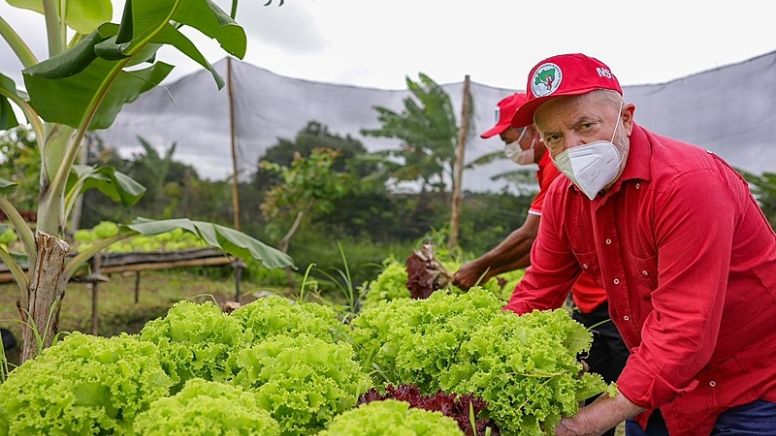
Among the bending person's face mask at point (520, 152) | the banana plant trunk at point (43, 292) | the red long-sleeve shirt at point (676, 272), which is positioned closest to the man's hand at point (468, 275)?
the bending person's face mask at point (520, 152)

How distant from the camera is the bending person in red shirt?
3.49m

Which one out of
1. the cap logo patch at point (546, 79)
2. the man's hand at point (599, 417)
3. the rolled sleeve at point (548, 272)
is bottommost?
the man's hand at point (599, 417)

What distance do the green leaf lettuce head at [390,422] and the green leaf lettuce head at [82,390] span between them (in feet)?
1.83

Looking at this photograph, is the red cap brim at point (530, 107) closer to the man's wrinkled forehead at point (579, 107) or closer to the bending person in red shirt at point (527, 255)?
the man's wrinkled forehead at point (579, 107)

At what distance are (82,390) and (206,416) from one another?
42cm

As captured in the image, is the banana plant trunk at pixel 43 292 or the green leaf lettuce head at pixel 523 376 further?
the banana plant trunk at pixel 43 292

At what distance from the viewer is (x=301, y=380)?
1801 mm

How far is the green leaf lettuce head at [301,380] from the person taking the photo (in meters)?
1.74

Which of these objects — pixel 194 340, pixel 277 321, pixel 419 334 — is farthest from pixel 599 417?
pixel 194 340

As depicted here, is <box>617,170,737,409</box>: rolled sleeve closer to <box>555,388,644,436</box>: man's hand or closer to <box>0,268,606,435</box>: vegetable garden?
<box>555,388,644,436</box>: man's hand

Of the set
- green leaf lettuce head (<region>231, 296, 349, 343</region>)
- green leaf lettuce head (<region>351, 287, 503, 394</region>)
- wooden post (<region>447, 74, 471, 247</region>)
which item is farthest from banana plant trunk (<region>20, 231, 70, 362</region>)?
wooden post (<region>447, 74, 471, 247</region>)

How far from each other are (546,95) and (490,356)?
825 millimetres

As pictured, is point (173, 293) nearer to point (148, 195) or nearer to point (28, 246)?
point (148, 195)

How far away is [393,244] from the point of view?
9.30 meters
